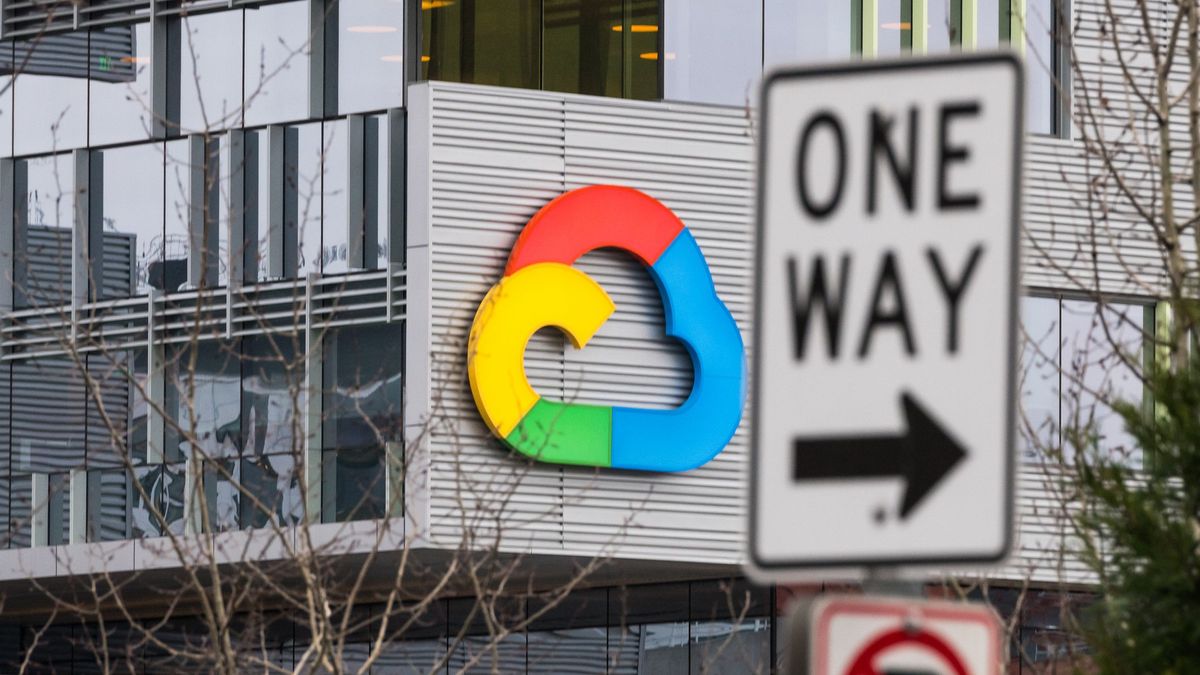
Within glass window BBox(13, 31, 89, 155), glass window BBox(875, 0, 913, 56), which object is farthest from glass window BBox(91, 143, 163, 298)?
glass window BBox(875, 0, 913, 56)

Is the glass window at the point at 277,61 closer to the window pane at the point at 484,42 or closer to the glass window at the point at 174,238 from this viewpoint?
the window pane at the point at 484,42

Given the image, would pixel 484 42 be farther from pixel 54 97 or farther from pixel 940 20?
pixel 54 97

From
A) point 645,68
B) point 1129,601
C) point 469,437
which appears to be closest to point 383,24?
point 645,68

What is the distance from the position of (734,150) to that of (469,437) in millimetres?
4837

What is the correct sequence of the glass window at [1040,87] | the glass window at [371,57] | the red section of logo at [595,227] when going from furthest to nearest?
the glass window at [1040,87] < the glass window at [371,57] < the red section of logo at [595,227]

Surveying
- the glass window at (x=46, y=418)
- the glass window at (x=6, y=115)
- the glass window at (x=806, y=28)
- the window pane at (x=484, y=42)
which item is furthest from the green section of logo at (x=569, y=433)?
the glass window at (x=6, y=115)

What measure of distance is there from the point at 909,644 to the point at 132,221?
28192 mm

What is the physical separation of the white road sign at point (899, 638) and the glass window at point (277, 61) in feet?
87.4

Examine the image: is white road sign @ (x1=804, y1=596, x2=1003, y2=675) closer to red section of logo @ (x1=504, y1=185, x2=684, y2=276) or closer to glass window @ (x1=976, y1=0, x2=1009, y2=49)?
red section of logo @ (x1=504, y1=185, x2=684, y2=276)

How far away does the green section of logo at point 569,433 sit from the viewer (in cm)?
2988

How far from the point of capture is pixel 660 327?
3116 cm

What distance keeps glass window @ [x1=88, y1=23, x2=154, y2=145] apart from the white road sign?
28.5 meters

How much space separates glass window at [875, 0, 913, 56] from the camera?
105ft

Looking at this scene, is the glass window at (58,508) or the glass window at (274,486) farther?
the glass window at (58,508)
